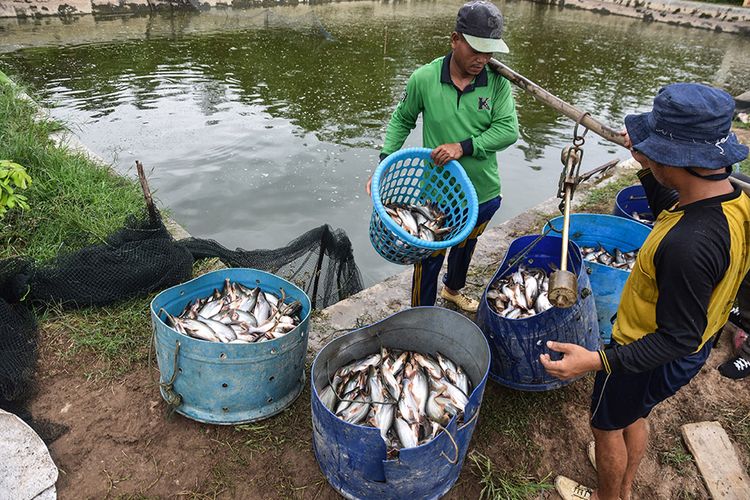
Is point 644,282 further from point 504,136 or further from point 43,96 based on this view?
point 43,96

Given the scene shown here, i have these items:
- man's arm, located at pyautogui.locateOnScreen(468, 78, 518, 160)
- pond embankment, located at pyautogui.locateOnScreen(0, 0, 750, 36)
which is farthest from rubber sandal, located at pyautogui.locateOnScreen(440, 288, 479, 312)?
pond embankment, located at pyautogui.locateOnScreen(0, 0, 750, 36)

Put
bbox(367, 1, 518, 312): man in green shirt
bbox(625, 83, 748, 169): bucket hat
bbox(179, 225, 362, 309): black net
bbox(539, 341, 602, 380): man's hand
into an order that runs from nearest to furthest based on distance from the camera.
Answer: bbox(625, 83, 748, 169): bucket hat < bbox(539, 341, 602, 380): man's hand < bbox(367, 1, 518, 312): man in green shirt < bbox(179, 225, 362, 309): black net

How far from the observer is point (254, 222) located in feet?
22.6

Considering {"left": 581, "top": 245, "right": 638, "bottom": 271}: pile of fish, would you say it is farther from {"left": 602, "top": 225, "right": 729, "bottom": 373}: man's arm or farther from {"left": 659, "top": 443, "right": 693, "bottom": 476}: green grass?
{"left": 602, "top": 225, "right": 729, "bottom": 373}: man's arm

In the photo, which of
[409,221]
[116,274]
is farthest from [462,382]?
[116,274]

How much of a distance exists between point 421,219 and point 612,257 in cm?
200

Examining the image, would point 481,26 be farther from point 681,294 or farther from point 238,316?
point 238,316

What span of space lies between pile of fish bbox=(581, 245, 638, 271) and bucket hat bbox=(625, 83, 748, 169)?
2.42 m

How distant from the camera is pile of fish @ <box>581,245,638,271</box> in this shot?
430cm

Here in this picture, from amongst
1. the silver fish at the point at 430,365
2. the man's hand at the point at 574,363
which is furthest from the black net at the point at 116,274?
the man's hand at the point at 574,363

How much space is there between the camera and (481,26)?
3.12 metres

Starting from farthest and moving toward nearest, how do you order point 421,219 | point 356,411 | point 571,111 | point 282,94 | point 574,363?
point 282,94, point 571,111, point 421,219, point 356,411, point 574,363

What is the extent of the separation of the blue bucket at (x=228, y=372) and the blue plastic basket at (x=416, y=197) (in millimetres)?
729

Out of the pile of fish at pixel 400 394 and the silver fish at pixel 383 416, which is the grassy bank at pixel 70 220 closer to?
the pile of fish at pixel 400 394
